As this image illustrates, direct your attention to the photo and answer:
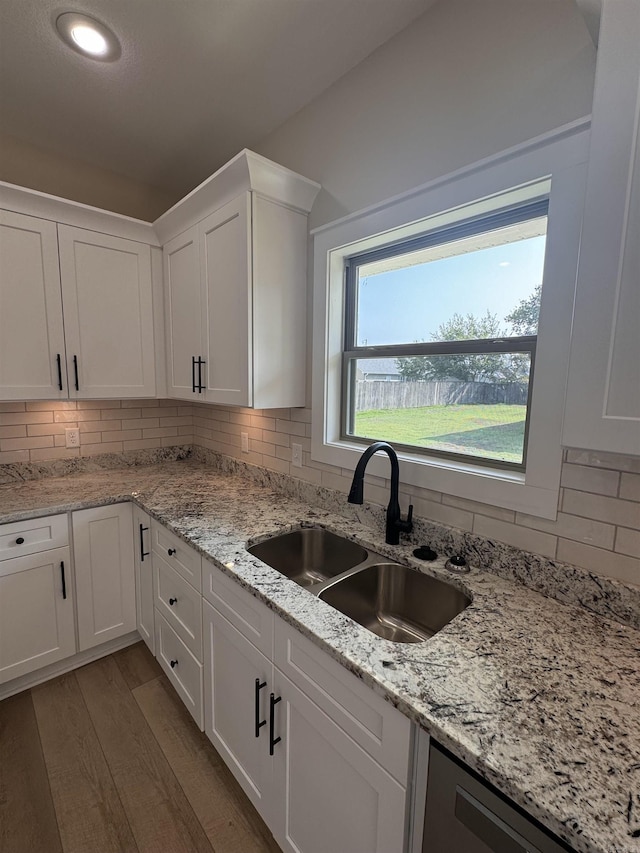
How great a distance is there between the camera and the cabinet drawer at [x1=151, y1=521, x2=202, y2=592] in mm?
1535

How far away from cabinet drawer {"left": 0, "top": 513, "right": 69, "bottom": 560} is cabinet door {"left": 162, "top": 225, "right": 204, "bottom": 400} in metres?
0.90

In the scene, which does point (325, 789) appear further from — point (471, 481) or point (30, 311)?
point (30, 311)

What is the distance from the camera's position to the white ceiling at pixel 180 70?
1.35 meters

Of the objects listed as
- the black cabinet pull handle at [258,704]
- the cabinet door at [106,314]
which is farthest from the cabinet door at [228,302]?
the black cabinet pull handle at [258,704]

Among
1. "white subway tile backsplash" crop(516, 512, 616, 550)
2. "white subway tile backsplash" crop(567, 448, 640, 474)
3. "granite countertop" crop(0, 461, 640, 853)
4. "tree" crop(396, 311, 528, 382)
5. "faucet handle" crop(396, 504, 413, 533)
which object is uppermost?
"tree" crop(396, 311, 528, 382)

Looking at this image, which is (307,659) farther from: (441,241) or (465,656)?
(441,241)

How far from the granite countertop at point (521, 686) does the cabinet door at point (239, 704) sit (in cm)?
27

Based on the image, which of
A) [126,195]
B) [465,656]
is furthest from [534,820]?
[126,195]

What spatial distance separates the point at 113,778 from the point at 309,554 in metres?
1.12

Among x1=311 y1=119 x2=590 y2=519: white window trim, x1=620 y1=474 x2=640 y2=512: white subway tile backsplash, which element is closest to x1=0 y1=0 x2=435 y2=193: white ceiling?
x1=311 y1=119 x2=590 y2=519: white window trim

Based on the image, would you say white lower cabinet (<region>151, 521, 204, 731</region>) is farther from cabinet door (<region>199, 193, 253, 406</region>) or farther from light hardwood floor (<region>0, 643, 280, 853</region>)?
cabinet door (<region>199, 193, 253, 406</region>)

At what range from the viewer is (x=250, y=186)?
1617 mm

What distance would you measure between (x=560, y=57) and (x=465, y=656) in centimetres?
161

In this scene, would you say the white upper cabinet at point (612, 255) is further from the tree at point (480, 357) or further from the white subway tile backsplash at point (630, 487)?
the tree at point (480, 357)
